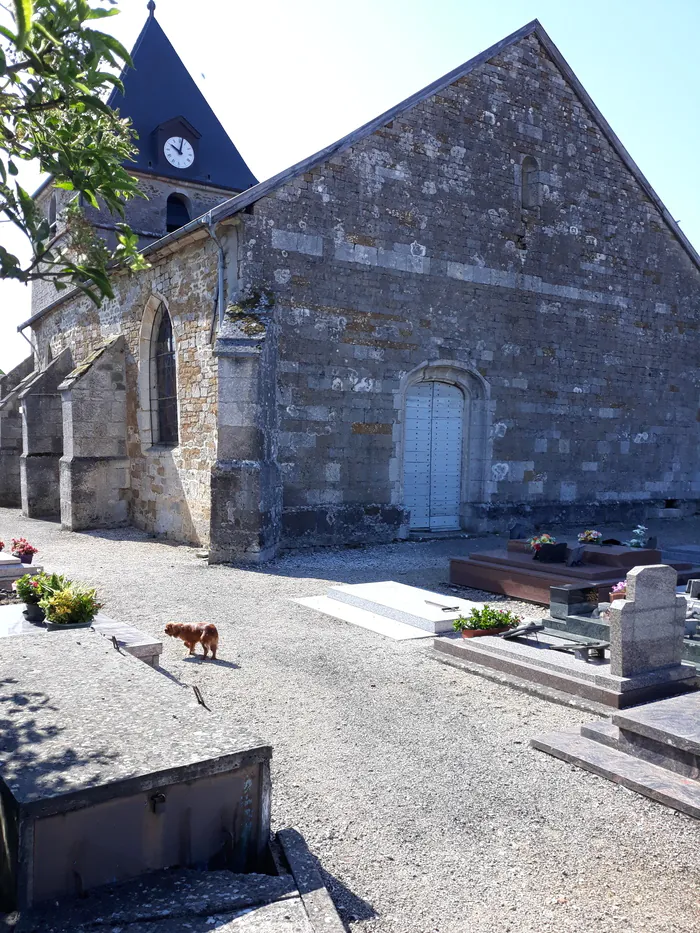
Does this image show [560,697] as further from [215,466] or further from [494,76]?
[494,76]

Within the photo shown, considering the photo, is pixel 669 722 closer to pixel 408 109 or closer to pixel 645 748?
pixel 645 748

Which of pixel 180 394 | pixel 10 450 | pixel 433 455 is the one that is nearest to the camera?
pixel 180 394

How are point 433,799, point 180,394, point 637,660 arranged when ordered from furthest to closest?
point 180,394
point 637,660
point 433,799

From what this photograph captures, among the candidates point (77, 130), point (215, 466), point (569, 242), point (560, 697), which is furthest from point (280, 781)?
point (569, 242)

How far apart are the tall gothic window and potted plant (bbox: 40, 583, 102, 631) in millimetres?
7575

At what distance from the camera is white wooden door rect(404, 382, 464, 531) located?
523 inches

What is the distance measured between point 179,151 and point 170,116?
1497 mm

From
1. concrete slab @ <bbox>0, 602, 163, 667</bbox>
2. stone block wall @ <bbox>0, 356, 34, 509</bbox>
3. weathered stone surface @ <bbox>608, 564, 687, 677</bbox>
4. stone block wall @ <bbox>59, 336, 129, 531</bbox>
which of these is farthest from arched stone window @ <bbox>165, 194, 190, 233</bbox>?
weathered stone surface @ <bbox>608, 564, 687, 677</bbox>

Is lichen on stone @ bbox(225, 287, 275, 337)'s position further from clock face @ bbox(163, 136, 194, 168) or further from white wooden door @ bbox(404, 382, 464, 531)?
clock face @ bbox(163, 136, 194, 168)

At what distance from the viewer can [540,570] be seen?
29.5ft

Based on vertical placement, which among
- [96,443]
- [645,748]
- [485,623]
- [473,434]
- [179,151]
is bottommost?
[645,748]

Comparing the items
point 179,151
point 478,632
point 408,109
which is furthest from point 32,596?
point 179,151

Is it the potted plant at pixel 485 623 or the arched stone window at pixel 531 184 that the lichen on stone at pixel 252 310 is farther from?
the arched stone window at pixel 531 184

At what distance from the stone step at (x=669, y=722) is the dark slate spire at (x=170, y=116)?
20.1m
